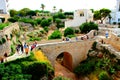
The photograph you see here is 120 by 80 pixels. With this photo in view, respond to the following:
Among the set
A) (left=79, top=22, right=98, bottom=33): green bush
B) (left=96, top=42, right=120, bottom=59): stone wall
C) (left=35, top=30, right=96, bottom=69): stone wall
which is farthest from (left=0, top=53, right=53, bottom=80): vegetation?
(left=79, top=22, right=98, bottom=33): green bush

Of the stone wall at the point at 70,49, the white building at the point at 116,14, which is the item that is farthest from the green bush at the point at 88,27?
the white building at the point at 116,14

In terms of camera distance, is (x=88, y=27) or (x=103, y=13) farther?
(x=103, y=13)

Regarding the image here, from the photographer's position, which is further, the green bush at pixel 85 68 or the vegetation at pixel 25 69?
the green bush at pixel 85 68

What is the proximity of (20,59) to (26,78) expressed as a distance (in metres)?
2.51

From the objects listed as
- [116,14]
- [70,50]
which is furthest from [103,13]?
[70,50]

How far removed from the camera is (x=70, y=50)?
3095 centimetres

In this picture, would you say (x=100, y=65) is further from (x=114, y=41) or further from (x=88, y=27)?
(x=88, y=27)

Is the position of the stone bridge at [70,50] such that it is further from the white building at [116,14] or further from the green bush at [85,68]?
the white building at [116,14]

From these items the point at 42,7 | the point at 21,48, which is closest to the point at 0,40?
the point at 21,48

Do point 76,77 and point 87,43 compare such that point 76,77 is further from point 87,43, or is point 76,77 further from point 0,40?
point 0,40

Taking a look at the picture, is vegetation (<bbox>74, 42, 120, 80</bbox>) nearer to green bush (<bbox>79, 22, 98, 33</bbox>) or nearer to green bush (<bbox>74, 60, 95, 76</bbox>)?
green bush (<bbox>74, 60, 95, 76</bbox>)

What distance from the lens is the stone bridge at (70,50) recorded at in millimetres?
28422

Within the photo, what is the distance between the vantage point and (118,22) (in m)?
49.8

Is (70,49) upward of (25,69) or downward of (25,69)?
upward
